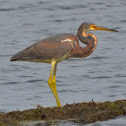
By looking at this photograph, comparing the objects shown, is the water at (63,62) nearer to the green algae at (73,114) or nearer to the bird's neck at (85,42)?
the bird's neck at (85,42)

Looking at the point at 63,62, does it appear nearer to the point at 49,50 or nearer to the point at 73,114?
the point at 49,50

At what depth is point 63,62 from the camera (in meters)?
16.3

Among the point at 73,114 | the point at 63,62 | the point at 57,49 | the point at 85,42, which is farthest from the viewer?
the point at 63,62

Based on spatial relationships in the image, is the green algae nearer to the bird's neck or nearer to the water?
the bird's neck

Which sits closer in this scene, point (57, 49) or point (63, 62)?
point (57, 49)

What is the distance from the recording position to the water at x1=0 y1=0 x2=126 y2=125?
40.8 ft

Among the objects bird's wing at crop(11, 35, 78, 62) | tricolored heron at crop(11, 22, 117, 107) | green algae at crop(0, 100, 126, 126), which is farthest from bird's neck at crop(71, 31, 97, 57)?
green algae at crop(0, 100, 126, 126)

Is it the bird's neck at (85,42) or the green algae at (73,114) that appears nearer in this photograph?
the green algae at (73,114)

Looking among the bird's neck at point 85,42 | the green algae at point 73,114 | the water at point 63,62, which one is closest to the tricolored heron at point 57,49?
the bird's neck at point 85,42

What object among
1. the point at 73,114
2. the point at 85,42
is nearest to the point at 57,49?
the point at 85,42

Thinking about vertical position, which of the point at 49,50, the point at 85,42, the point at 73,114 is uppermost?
the point at 85,42

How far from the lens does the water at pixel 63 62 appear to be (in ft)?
40.8

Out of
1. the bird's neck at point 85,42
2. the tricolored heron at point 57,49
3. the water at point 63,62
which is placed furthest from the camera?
the water at point 63,62

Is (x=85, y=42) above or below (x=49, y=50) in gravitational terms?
above
